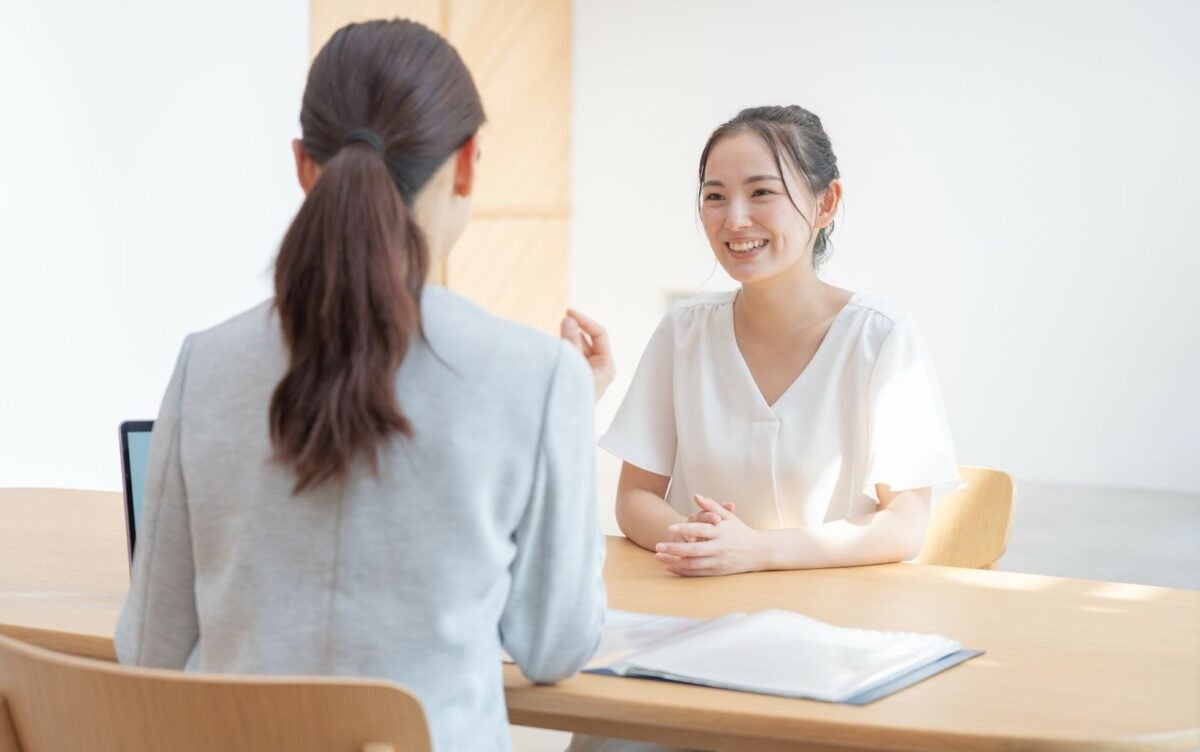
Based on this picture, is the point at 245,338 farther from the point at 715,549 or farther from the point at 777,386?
the point at 777,386

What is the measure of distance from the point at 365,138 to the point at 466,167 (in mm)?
129

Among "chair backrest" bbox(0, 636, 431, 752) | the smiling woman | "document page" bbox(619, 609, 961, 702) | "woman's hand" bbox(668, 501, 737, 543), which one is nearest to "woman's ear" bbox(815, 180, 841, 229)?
the smiling woman

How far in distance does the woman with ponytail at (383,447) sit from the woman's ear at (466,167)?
0.01m

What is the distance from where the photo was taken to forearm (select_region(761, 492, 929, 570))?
6.38ft

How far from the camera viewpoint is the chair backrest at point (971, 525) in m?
2.33

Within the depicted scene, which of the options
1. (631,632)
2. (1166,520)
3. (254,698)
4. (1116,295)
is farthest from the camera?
(1116,295)

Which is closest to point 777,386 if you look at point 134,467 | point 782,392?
point 782,392

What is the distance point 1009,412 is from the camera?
7.14m

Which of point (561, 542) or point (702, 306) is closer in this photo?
point (561, 542)

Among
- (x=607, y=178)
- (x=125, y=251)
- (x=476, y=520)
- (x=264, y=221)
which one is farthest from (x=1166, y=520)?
(x=476, y=520)

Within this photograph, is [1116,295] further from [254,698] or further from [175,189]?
[254,698]

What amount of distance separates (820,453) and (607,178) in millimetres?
5872

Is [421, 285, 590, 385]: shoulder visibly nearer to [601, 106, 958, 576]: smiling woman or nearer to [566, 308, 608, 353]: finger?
[566, 308, 608, 353]: finger

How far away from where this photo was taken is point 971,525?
7.73 ft
